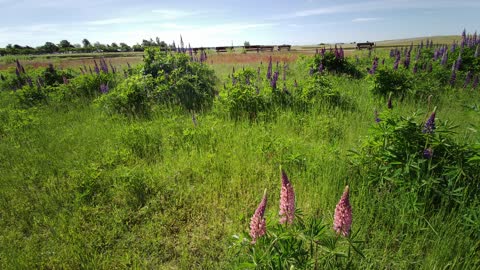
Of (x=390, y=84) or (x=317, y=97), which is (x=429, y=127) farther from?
(x=390, y=84)

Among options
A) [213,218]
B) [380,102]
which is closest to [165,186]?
[213,218]

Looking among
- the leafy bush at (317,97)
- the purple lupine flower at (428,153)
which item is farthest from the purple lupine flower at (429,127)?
the leafy bush at (317,97)

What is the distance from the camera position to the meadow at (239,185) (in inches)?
90.0

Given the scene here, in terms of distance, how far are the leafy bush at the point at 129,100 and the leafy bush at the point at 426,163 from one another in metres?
5.28

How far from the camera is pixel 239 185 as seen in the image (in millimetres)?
3420

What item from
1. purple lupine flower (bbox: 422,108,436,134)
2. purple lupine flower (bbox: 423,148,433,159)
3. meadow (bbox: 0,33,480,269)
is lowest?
meadow (bbox: 0,33,480,269)

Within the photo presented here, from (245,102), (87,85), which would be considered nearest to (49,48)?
(87,85)

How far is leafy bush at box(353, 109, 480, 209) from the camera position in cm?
257

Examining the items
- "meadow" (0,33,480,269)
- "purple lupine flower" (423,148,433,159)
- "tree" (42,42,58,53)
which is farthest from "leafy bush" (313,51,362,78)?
"tree" (42,42,58,53)

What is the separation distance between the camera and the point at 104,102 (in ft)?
21.4

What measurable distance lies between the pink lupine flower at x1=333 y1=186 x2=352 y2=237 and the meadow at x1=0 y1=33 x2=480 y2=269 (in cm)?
4

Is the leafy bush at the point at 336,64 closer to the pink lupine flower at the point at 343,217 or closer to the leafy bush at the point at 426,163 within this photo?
the leafy bush at the point at 426,163

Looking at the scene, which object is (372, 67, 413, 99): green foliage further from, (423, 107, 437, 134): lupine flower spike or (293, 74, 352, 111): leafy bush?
(423, 107, 437, 134): lupine flower spike

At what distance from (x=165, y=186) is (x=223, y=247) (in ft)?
4.43
